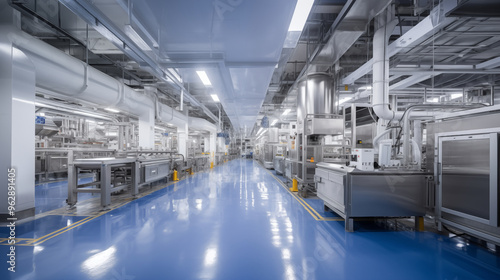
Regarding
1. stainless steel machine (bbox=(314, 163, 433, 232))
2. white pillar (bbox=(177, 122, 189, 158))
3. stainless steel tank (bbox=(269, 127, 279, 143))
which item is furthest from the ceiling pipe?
stainless steel tank (bbox=(269, 127, 279, 143))

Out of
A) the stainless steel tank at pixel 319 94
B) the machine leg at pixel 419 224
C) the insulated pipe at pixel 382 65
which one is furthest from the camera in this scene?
the stainless steel tank at pixel 319 94

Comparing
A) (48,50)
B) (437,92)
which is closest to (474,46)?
(437,92)

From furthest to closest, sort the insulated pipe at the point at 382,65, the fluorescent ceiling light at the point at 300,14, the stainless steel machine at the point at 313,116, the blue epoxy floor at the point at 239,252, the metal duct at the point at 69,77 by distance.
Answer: the stainless steel machine at the point at 313,116 → the insulated pipe at the point at 382,65 → the metal duct at the point at 69,77 → the fluorescent ceiling light at the point at 300,14 → the blue epoxy floor at the point at 239,252

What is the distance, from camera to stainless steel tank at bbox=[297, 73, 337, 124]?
570cm

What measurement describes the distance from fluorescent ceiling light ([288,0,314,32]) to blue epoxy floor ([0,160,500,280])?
10.7 feet

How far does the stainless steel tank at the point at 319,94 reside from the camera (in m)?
5.70

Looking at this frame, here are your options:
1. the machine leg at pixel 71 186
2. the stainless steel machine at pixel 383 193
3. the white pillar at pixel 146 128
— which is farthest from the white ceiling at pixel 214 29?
the white pillar at pixel 146 128

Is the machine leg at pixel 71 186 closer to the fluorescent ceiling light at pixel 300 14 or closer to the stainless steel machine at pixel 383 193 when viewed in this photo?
the fluorescent ceiling light at pixel 300 14

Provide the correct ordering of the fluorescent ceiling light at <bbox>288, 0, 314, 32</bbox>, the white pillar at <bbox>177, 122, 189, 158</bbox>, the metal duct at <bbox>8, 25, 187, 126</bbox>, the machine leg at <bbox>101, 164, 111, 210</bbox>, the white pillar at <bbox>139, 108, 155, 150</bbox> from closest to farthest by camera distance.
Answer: the fluorescent ceiling light at <bbox>288, 0, 314, 32</bbox>
the metal duct at <bbox>8, 25, 187, 126</bbox>
the machine leg at <bbox>101, 164, 111, 210</bbox>
the white pillar at <bbox>139, 108, 155, 150</bbox>
the white pillar at <bbox>177, 122, 189, 158</bbox>

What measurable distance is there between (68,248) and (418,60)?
8.68 m

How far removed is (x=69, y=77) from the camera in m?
4.21

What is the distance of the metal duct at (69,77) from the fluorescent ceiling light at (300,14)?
15.0 feet

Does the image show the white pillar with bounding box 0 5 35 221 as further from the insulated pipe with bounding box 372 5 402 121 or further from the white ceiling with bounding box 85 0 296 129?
the insulated pipe with bounding box 372 5 402 121

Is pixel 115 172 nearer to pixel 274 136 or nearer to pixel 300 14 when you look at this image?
pixel 300 14
